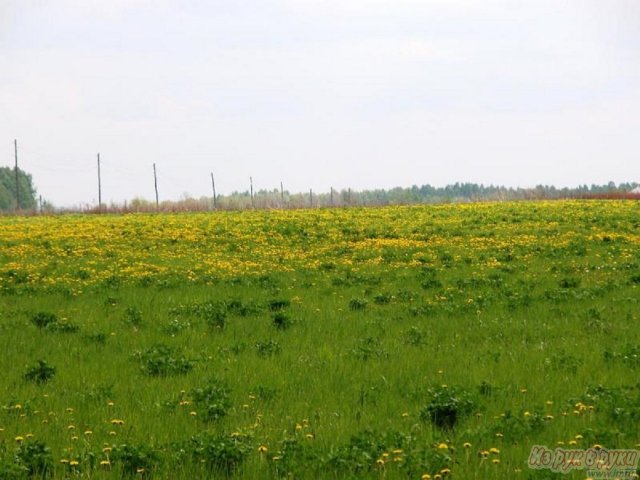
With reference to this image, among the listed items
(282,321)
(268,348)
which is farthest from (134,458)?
(282,321)

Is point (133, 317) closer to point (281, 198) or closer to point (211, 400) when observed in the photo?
point (211, 400)

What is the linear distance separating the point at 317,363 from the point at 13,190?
142926mm

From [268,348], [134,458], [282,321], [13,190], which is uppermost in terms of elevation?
[13,190]

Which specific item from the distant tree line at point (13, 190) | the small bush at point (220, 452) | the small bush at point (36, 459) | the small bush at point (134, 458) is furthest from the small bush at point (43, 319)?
the distant tree line at point (13, 190)

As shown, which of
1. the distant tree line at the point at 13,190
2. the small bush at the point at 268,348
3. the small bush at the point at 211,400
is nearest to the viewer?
the small bush at the point at 211,400

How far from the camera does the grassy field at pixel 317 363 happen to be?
6996 mm

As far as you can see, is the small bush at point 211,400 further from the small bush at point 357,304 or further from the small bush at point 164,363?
the small bush at point 357,304

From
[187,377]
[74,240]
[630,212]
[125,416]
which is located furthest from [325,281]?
[630,212]

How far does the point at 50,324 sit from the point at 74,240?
1727 cm

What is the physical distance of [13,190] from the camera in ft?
456

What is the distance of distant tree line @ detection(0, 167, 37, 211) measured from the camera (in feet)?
431

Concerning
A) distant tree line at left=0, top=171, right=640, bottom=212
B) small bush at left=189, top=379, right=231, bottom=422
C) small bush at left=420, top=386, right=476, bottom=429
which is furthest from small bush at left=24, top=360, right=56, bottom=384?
distant tree line at left=0, top=171, right=640, bottom=212

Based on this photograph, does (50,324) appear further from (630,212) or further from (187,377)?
(630,212)

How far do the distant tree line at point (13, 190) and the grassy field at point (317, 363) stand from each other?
118 m
